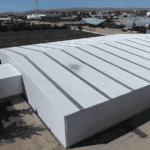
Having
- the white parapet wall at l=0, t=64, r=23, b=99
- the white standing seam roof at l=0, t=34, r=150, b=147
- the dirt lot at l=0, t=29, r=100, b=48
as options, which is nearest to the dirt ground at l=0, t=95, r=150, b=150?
the white standing seam roof at l=0, t=34, r=150, b=147

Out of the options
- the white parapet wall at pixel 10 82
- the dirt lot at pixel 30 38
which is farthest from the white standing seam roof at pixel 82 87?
the dirt lot at pixel 30 38

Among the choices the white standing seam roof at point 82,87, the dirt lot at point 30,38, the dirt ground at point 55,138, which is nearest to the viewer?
the white standing seam roof at point 82,87

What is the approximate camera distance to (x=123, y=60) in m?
13.5

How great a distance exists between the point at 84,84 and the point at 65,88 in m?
1.31

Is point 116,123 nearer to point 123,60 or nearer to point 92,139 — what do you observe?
point 92,139

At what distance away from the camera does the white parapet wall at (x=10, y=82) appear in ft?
37.6

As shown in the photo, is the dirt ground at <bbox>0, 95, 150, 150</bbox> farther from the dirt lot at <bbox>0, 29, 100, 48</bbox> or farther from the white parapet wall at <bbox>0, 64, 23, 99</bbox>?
the dirt lot at <bbox>0, 29, 100, 48</bbox>

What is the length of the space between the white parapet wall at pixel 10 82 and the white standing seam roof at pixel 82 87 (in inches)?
24.1

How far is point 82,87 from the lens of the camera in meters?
9.46

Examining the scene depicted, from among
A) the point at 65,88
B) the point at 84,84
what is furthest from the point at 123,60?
the point at 65,88

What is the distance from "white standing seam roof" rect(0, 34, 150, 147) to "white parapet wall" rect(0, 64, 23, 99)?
613mm

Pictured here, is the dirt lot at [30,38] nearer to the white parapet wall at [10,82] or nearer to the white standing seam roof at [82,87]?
the white standing seam roof at [82,87]

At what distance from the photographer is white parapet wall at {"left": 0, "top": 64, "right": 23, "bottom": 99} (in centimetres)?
1147

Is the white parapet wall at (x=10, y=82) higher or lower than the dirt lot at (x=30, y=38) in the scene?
lower
